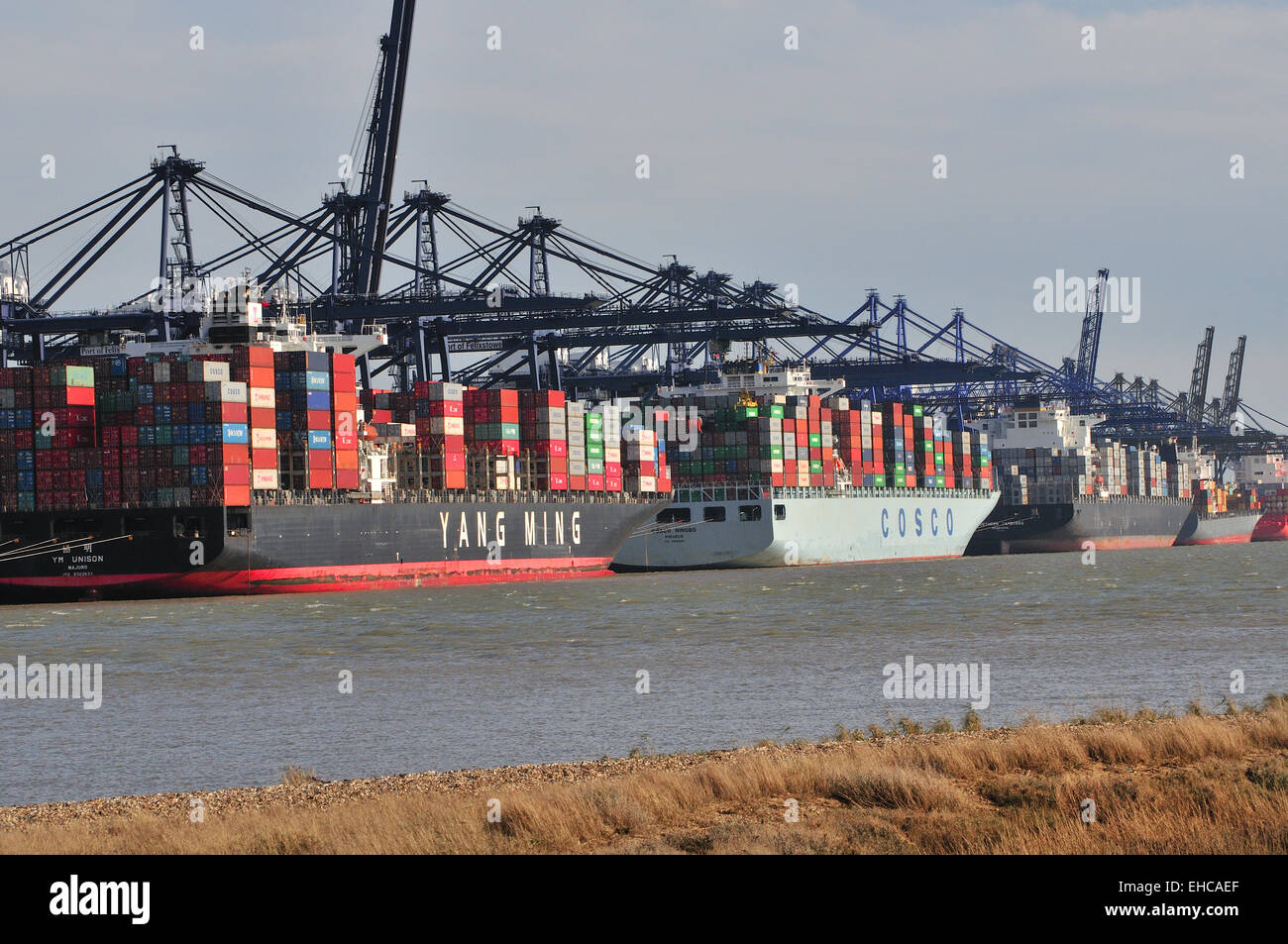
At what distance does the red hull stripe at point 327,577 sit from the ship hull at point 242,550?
2.5 inches

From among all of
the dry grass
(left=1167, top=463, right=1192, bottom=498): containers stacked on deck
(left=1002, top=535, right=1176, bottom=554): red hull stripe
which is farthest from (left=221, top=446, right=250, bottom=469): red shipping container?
(left=1167, top=463, right=1192, bottom=498): containers stacked on deck

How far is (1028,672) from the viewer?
35.3m

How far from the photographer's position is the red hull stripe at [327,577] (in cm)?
6775

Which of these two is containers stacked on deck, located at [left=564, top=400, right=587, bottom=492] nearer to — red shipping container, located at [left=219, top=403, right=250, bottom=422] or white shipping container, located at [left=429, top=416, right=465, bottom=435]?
white shipping container, located at [left=429, top=416, right=465, bottom=435]

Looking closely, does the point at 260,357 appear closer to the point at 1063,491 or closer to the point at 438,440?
the point at 438,440

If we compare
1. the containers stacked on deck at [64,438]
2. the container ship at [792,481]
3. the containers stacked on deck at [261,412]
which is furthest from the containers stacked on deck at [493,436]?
the containers stacked on deck at [64,438]

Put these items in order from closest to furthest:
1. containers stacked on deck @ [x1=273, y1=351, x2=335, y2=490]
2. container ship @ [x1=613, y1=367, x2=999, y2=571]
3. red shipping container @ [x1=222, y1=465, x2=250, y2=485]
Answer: red shipping container @ [x1=222, y1=465, x2=250, y2=485], containers stacked on deck @ [x1=273, y1=351, x2=335, y2=490], container ship @ [x1=613, y1=367, x2=999, y2=571]

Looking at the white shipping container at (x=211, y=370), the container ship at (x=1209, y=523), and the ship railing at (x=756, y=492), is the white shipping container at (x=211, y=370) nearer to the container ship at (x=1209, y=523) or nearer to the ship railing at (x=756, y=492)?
the ship railing at (x=756, y=492)

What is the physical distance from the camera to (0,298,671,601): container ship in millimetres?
66875

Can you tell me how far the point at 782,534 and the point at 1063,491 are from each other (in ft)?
206

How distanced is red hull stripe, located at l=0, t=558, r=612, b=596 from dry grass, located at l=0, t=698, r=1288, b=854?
5012cm

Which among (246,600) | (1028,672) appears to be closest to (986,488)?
(246,600)

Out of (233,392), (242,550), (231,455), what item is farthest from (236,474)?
(233,392)
